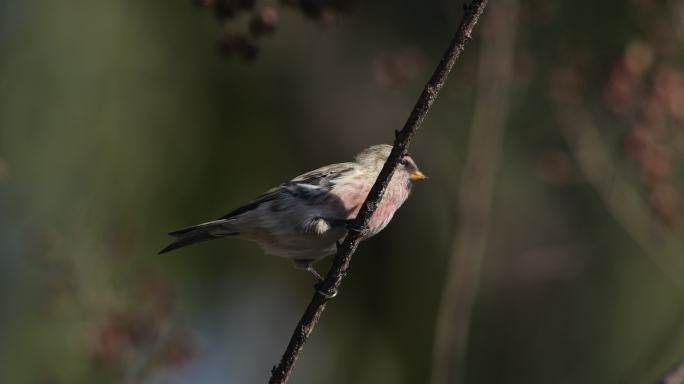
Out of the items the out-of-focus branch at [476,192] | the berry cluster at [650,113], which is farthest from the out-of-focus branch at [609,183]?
the out-of-focus branch at [476,192]

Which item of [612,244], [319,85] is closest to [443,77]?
[612,244]

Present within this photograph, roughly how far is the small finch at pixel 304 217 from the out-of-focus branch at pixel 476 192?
1.43 ft

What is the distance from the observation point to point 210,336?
8469mm

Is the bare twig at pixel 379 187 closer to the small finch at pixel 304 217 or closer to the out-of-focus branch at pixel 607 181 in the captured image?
the small finch at pixel 304 217

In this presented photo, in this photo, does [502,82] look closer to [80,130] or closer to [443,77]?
[443,77]

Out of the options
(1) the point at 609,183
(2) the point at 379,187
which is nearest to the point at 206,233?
(2) the point at 379,187

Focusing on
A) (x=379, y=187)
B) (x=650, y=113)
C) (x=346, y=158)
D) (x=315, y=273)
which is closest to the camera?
(x=379, y=187)

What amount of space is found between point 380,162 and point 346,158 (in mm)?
4129

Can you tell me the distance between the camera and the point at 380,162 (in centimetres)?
575

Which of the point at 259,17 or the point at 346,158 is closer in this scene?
the point at 259,17

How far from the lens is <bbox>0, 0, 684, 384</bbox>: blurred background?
5734mm

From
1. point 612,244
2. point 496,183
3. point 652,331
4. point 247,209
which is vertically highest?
point 247,209

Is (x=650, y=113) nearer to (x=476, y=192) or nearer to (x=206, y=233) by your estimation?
(x=476, y=192)

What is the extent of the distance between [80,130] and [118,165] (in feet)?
1.50
